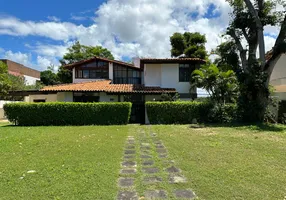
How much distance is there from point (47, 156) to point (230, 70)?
1587cm

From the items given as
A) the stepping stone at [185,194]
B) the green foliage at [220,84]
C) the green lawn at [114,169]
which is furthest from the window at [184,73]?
the stepping stone at [185,194]

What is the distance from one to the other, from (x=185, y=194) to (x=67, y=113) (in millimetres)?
14694

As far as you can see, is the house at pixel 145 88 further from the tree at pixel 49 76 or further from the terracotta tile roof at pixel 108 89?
the tree at pixel 49 76

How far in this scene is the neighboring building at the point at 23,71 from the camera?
50162mm

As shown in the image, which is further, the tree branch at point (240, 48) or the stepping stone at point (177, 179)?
the tree branch at point (240, 48)

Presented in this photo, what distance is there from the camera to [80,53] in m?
46.2

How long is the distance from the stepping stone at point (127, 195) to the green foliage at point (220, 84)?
50.3ft

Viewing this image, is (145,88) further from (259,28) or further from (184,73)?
(259,28)

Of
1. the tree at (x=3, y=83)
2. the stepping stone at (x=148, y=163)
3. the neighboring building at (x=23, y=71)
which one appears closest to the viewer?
the stepping stone at (x=148, y=163)

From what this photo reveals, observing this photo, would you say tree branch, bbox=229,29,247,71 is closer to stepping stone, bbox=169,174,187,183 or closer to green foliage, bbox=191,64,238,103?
green foliage, bbox=191,64,238,103

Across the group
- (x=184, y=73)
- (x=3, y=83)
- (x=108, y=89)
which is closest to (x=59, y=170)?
(x=108, y=89)

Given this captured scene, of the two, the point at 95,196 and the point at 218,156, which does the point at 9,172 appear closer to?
the point at 95,196

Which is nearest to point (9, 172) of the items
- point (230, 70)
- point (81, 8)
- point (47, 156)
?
point (47, 156)

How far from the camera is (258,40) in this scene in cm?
1742
